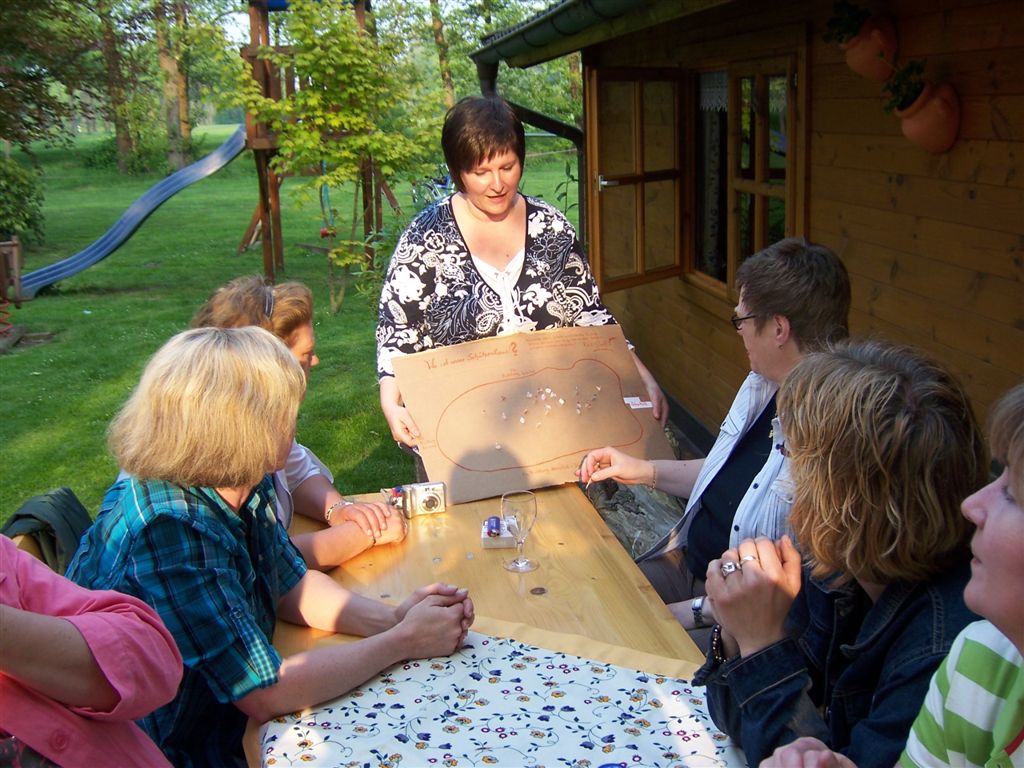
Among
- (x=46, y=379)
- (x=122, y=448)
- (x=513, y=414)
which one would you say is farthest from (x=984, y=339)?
(x=46, y=379)

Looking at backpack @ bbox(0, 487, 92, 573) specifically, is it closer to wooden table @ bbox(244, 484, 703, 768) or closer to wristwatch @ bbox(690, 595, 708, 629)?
wooden table @ bbox(244, 484, 703, 768)

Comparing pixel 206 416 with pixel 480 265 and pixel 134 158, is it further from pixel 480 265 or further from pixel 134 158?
pixel 134 158

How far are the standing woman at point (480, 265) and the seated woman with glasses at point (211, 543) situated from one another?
112 cm

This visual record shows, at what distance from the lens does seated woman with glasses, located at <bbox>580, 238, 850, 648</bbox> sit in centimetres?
221

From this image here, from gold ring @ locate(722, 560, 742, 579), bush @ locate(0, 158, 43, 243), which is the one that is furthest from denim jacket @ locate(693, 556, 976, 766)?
bush @ locate(0, 158, 43, 243)

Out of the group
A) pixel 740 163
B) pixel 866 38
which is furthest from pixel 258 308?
pixel 740 163

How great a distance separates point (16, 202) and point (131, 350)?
24.1ft

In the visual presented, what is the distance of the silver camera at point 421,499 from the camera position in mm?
2729

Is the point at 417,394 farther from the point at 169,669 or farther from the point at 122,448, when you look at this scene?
the point at 169,669

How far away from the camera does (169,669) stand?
1557mm

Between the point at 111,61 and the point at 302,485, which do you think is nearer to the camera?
the point at 302,485

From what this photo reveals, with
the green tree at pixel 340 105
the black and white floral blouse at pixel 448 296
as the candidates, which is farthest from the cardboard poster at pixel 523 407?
the green tree at pixel 340 105

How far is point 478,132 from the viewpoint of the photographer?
3.04 meters

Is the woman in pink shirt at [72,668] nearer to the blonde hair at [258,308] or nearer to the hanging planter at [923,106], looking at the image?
the blonde hair at [258,308]
